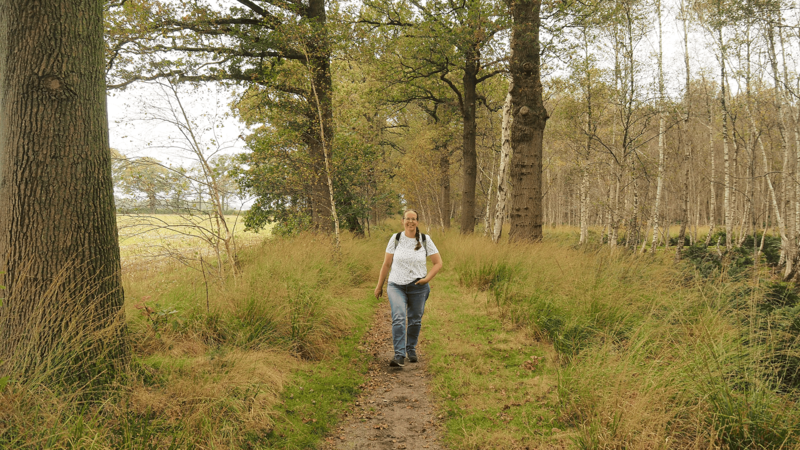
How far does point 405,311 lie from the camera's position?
5.02 metres

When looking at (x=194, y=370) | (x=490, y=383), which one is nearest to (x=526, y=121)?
(x=490, y=383)

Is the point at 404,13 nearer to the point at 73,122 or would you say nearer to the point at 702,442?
the point at 73,122

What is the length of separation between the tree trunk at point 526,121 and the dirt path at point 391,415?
563cm

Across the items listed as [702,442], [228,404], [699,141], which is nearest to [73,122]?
[228,404]

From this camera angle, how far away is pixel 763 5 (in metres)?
12.0

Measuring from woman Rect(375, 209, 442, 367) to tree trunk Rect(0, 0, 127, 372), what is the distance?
9.70 ft

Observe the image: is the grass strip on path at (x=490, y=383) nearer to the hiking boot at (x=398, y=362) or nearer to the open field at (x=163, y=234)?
the hiking boot at (x=398, y=362)

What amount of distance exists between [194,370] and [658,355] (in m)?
4.36

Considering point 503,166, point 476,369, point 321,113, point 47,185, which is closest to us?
point 47,185

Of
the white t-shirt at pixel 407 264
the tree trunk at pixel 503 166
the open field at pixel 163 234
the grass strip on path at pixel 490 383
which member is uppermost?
the tree trunk at pixel 503 166

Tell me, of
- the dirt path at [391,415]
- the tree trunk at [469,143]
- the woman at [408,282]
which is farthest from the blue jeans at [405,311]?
the tree trunk at [469,143]

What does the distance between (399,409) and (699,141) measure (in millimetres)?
32962

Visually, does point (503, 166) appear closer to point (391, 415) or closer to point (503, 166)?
point (503, 166)

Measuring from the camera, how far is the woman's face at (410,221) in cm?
503
